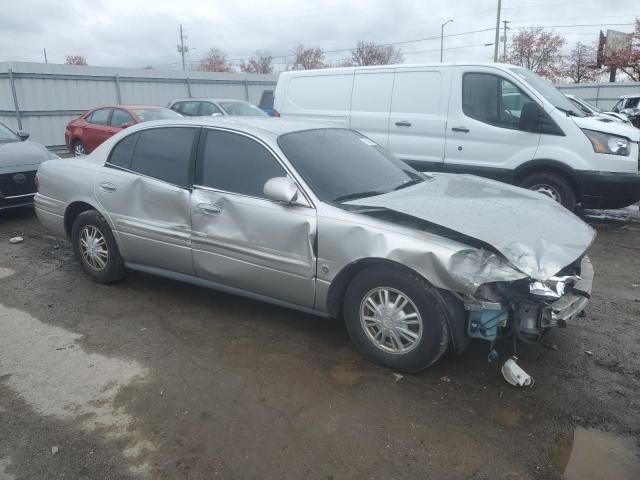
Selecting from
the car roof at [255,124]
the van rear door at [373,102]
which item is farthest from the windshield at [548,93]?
the car roof at [255,124]

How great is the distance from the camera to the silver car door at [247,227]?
3.63 metres

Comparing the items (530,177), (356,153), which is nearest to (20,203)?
(356,153)

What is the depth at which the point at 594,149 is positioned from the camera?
6355 mm

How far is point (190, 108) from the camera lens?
526 inches

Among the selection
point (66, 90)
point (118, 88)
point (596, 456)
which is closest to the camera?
point (596, 456)

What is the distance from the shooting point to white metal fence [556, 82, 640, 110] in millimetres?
24641

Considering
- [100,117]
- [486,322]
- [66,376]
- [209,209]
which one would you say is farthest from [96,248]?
[100,117]

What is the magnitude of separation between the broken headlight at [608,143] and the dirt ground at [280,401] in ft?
8.03

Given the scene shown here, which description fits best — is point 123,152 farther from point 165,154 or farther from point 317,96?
point 317,96

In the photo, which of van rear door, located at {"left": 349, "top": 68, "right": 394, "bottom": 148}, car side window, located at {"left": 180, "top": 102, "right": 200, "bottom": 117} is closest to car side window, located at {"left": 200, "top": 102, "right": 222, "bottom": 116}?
car side window, located at {"left": 180, "top": 102, "right": 200, "bottom": 117}

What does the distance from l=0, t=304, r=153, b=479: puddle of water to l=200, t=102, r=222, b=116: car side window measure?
9.38 metres

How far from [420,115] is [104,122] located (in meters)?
7.84

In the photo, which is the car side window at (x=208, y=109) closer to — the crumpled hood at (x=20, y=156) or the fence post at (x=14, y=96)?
the crumpled hood at (x=20, y=156)

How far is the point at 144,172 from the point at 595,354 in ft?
12.2
